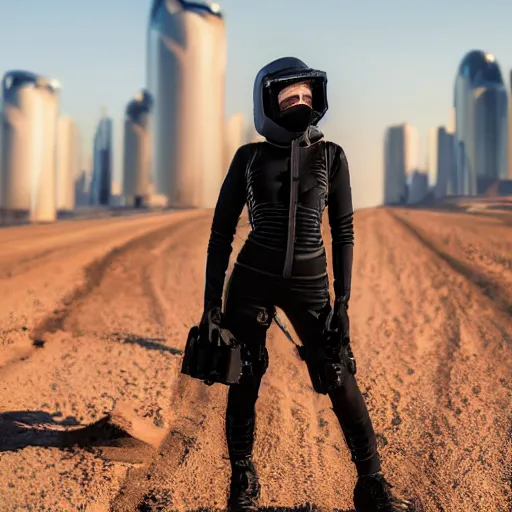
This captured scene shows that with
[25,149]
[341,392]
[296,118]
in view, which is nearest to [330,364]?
[341,392]

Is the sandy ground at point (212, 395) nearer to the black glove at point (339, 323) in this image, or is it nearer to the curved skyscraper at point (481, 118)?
the black glove at point (339, 323)

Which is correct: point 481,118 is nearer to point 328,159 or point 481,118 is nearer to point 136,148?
point 136,148

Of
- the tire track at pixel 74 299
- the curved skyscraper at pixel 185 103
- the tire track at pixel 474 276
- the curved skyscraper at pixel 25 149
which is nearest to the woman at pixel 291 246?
the tire track at pixel 74 299

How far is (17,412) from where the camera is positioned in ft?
14.3

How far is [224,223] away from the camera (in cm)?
287

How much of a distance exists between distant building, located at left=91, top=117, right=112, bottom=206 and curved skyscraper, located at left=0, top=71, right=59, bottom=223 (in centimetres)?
1342

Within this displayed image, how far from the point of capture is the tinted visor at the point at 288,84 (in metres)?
2.69

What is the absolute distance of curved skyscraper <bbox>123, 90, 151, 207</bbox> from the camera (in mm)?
40250

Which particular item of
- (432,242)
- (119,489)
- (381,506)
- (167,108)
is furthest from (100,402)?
(167,108)

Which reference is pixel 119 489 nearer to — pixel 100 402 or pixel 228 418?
pixel 228 418

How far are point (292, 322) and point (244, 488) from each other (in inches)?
34.7

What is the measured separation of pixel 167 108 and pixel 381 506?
33671mm

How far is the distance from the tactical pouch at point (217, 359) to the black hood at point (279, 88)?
3.18ft

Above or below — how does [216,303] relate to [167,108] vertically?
below
